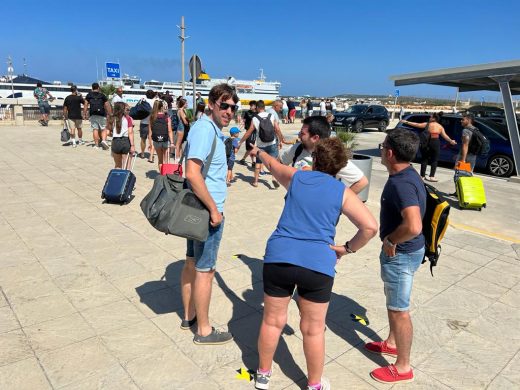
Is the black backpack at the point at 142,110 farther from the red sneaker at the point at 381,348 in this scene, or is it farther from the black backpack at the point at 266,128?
the red sneaker at the point at 381,348

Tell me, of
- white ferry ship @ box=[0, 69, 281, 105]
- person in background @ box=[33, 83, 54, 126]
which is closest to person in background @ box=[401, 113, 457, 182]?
person in background @ box=[33, 83, 54, 126]

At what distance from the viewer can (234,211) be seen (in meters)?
6.62

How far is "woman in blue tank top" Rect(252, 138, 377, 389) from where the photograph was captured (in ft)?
7.11

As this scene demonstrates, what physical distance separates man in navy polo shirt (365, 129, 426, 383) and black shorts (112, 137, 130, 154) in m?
5.82

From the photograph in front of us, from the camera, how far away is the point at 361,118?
21781mm

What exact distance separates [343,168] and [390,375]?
152 cm

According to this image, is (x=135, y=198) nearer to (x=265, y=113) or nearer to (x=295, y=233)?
(x=265, y=113)

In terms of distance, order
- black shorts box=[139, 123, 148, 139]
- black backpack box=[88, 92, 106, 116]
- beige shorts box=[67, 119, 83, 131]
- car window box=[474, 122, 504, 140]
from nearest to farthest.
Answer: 1. black shorts box=[139, 123, 148, 139]
2. car window box=[474, 122, 504, 140]
3. black backpack box=[88, 92, 106, 116]
4. beige shorts box=[67, 119, 83, 131]

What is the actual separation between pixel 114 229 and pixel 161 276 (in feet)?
5.59

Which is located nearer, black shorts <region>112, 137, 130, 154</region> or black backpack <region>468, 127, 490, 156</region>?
black shorts <region>112, 137, 130, 154</region>

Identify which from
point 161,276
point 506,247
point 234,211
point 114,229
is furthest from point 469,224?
point 114,229

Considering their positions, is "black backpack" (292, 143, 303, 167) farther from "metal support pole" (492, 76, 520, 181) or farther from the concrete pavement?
"metal support pole" (492, 76, 520, 181)

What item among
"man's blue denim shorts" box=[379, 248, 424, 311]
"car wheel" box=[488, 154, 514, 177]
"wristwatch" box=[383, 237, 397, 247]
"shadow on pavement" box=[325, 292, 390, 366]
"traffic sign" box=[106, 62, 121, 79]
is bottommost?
"shadow on pavement" box=[325, 292, 390, 366]

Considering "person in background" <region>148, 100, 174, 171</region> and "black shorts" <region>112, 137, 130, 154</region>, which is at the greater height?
"person in background" <region>148, 100, 174, 171</region>
